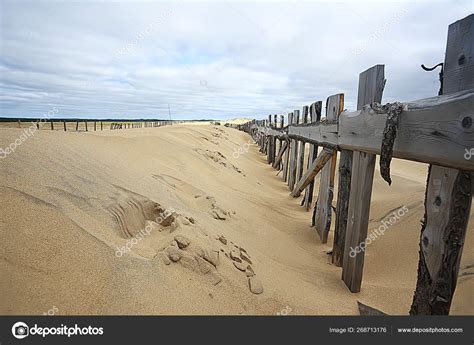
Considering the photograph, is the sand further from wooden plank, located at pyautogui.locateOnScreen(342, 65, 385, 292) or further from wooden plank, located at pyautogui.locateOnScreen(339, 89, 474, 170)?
wooden plank, located at pyautogui.locateOnScreen(339, 89, 474, 170)

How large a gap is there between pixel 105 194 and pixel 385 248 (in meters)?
3.34

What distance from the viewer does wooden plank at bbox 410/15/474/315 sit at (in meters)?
1.45

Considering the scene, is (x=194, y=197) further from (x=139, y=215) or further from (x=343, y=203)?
(x=343, y=203)

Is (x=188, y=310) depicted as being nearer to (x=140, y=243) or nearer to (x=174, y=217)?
(x=140, y=243)

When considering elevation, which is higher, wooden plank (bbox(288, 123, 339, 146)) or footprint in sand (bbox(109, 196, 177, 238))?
wooden plank (bbox(288, 123, 339, 146))

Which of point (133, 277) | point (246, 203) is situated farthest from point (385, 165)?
point (246, 203)

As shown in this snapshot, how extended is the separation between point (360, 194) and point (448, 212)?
1.00 meters

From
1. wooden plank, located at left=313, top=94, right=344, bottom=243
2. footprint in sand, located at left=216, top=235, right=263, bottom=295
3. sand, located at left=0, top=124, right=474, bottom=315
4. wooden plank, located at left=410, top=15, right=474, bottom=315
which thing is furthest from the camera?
wooden plank, located at left=313, top=94, right=344, bottom=243

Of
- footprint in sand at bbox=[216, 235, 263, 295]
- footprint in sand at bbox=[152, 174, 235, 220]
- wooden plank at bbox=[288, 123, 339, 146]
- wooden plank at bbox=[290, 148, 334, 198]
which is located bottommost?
footprint in sand at bbox=[216, 235, 263, 295]

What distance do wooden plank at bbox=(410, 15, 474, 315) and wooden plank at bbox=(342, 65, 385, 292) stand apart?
2.54 ft

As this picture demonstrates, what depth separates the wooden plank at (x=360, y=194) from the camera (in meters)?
2.43

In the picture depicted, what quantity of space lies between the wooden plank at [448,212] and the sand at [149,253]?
75 centimetres

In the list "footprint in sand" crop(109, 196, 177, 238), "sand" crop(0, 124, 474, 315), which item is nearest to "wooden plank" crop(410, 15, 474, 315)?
"sand" crop(0, 124, 474, 315)

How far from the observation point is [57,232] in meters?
1.87
